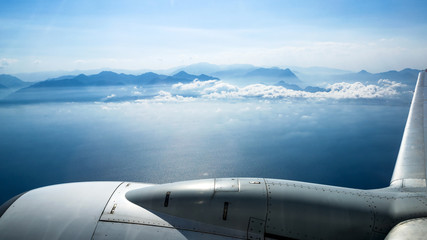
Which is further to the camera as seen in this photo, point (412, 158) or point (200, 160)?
point (200, 160)

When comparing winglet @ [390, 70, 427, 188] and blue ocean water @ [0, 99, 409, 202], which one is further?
blue ocean water @ [0, 99, 409, 202]

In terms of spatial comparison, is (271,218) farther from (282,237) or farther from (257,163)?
(257,163)

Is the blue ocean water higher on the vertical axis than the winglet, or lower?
lower

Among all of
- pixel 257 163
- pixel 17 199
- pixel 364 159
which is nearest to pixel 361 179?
pixel 364 159

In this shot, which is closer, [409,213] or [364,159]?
[409,213]

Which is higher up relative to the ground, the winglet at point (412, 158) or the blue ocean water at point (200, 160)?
the winglet at point (412, 158)

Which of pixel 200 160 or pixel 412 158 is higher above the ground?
pixel 412 158

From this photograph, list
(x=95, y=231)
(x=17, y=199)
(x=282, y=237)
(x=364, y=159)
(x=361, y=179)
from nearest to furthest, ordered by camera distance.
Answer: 1. (x=95, y=231)
2. (x=282, y=237)
3. (x=17, y=199)
4. (x=361, y=179)
5. (x=364, y=159)

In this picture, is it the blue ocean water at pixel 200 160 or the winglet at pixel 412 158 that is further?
the blue ocean water at pixel 200 160
